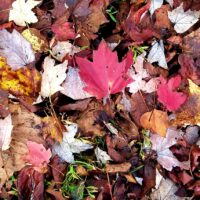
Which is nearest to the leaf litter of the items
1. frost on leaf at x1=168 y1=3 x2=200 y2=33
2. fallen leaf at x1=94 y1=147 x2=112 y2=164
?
fallen leaf at x1=94 y1=147 x2=112 y2=164

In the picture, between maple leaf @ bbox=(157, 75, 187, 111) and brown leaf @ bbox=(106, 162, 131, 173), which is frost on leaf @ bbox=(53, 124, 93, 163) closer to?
brown leaf @ bbox=(106, 162, 131, 173)

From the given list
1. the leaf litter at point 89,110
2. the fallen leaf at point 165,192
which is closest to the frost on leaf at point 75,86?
the leaf litter at point 89,110

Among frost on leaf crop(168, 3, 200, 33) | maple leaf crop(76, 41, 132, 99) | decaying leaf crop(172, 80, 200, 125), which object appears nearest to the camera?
maple leaf crop(76, 41, 132, 99)

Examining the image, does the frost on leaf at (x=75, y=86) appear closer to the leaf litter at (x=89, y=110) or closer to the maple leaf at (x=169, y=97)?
the leaf litter at (x=89, y=110)

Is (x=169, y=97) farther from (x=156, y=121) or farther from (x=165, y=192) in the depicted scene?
(x=165, y=192)

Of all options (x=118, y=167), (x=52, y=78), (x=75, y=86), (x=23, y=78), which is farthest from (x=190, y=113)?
(x=23, y=78)

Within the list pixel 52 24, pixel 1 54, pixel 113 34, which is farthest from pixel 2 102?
pixel 113 34
